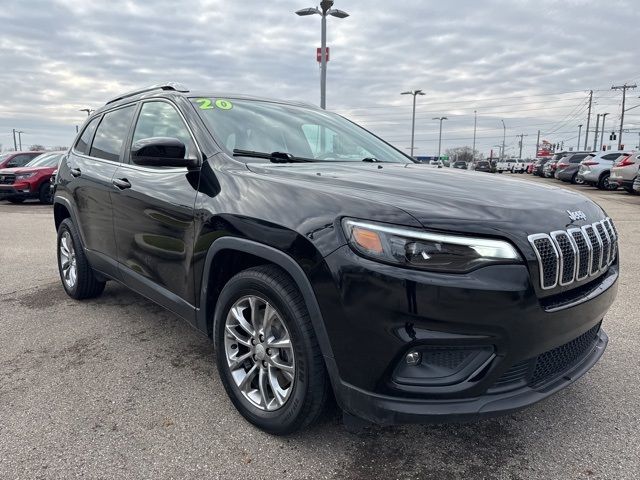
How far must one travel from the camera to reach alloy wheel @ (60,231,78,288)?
4.63 meters

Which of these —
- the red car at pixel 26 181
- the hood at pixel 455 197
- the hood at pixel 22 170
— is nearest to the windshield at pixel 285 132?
the hood at pixel 455 197

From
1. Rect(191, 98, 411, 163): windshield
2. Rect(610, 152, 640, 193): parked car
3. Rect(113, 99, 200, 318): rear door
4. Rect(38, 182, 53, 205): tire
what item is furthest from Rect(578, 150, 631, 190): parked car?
Rect(113, 99, 200, 318): rear door

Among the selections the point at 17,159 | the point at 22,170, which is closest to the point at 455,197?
the point at 22,170

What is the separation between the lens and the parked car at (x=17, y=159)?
16312 mm

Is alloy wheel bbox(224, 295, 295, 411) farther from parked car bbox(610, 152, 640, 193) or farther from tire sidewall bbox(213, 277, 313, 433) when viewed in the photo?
parked car bbox(610, 152, 640, 193)

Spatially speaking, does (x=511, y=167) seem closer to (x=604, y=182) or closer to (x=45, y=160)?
(x=604, y=182)

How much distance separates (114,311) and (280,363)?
2.56 meters

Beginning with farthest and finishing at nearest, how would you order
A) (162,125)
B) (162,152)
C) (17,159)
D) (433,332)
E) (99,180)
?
1. (17,159)
2. (99,180)
3. (162,125)
4. (162,152)
5. (433,332)

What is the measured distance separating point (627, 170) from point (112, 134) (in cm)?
1690

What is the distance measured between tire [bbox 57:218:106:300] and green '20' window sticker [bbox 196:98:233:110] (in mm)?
1965

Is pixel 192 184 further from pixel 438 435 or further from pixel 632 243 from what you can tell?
pixel 632 243

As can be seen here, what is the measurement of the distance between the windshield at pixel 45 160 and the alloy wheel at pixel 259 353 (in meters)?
15.1

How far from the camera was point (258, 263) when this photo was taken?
253 cm

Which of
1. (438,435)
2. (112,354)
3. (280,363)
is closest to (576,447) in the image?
(438,435)
